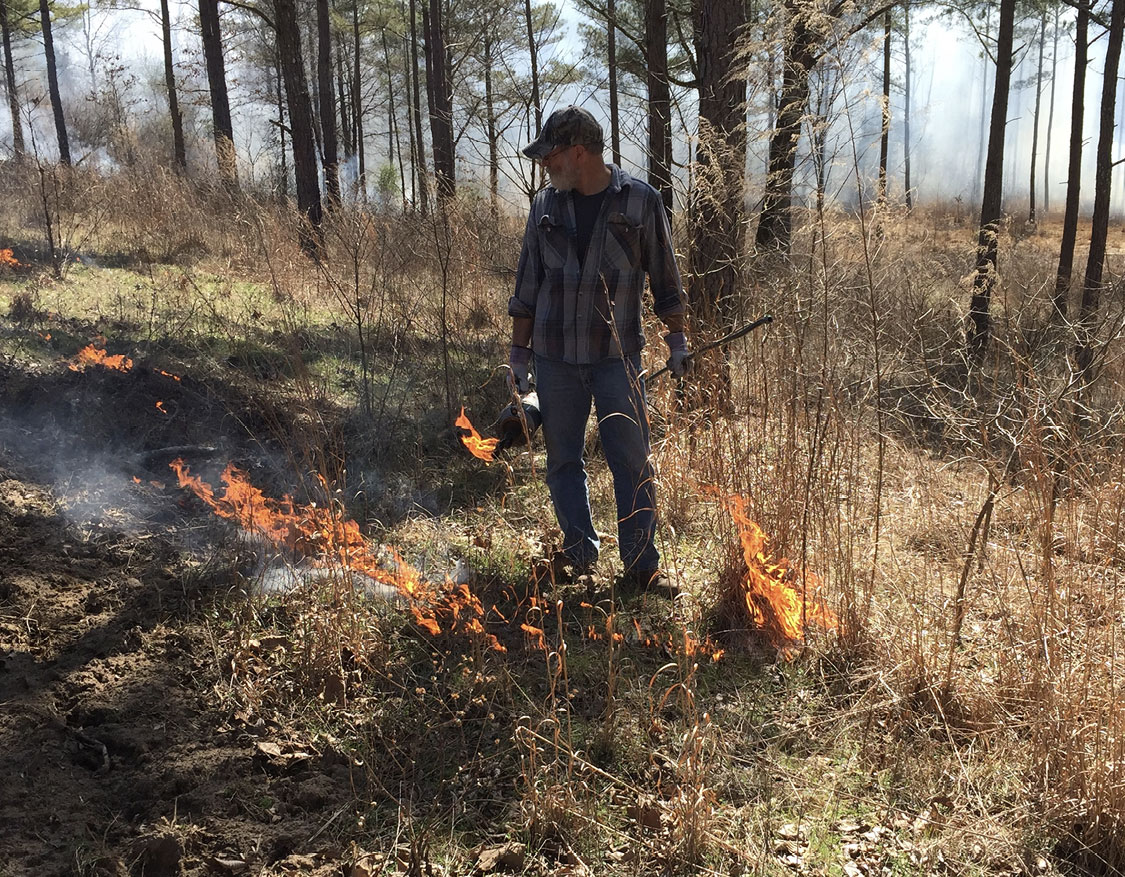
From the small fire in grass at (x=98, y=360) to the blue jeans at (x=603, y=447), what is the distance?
9.34 feet

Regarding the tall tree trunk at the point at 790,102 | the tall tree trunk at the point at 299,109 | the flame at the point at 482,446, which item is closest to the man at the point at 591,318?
the flame at the point at 482,446

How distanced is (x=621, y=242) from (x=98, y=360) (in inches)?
134

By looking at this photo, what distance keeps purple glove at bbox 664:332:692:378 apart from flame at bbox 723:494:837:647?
63cm

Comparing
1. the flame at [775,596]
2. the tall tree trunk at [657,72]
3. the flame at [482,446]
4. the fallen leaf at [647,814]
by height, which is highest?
the tall tree trunk at [657,72]

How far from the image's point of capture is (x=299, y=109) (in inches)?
407

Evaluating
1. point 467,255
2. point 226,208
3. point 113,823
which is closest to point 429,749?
point 113,823

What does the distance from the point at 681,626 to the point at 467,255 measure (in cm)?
436

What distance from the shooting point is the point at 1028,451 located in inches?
109

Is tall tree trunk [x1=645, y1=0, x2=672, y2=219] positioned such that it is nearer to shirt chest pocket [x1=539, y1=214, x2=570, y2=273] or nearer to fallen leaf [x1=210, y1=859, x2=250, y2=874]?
shirt chest pocket [x1=539, y1=214, x2=570, y2=273]

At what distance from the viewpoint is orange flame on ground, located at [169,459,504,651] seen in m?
2.96

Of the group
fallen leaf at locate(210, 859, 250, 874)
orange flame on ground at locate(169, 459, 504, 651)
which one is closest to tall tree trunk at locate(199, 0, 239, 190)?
orange flame on ground at locate(169, 459, 504, 651)

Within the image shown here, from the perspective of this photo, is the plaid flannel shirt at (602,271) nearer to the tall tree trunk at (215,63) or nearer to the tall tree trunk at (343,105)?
the tall tree trunk at (215,63)

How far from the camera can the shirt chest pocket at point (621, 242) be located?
306 cm

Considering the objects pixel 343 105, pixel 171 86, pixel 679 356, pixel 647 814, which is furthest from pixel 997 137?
pixel 343 105
